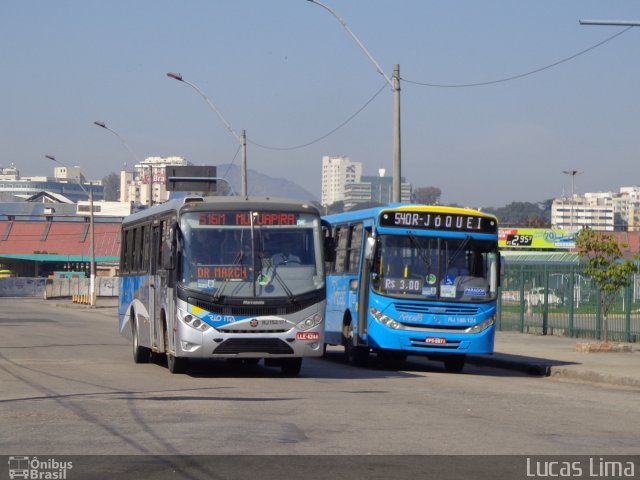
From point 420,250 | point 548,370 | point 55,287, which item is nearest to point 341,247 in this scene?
point 420,250

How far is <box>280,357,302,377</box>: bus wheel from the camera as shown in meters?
17.8

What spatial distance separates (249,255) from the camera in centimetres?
1694

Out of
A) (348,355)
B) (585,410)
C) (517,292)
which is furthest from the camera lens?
(517,292)

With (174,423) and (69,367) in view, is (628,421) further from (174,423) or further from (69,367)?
(69,367)

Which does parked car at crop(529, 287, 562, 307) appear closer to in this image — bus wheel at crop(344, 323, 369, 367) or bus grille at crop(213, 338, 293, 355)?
bus wheel at crop(344, 323, 369, 367)

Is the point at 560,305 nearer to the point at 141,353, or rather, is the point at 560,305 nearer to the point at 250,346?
the point at 141,353

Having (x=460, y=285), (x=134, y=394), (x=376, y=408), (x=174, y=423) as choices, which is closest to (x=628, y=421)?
(x=376, y=408)

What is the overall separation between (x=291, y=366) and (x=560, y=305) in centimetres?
1474

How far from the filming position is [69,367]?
18.9 m

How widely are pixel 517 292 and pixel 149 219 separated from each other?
642 inches

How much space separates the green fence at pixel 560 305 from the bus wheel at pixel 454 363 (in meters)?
7.38

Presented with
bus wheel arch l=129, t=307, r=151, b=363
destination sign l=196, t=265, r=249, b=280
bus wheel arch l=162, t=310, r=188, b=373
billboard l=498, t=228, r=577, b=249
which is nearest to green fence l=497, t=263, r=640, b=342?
bus wheel arch l=129, t=307, r=151, b=363

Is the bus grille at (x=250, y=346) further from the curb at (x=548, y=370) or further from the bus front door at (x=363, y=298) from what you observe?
the curb at (x=548, y=370)

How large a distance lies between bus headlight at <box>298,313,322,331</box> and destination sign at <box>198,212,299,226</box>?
5.12 ft
